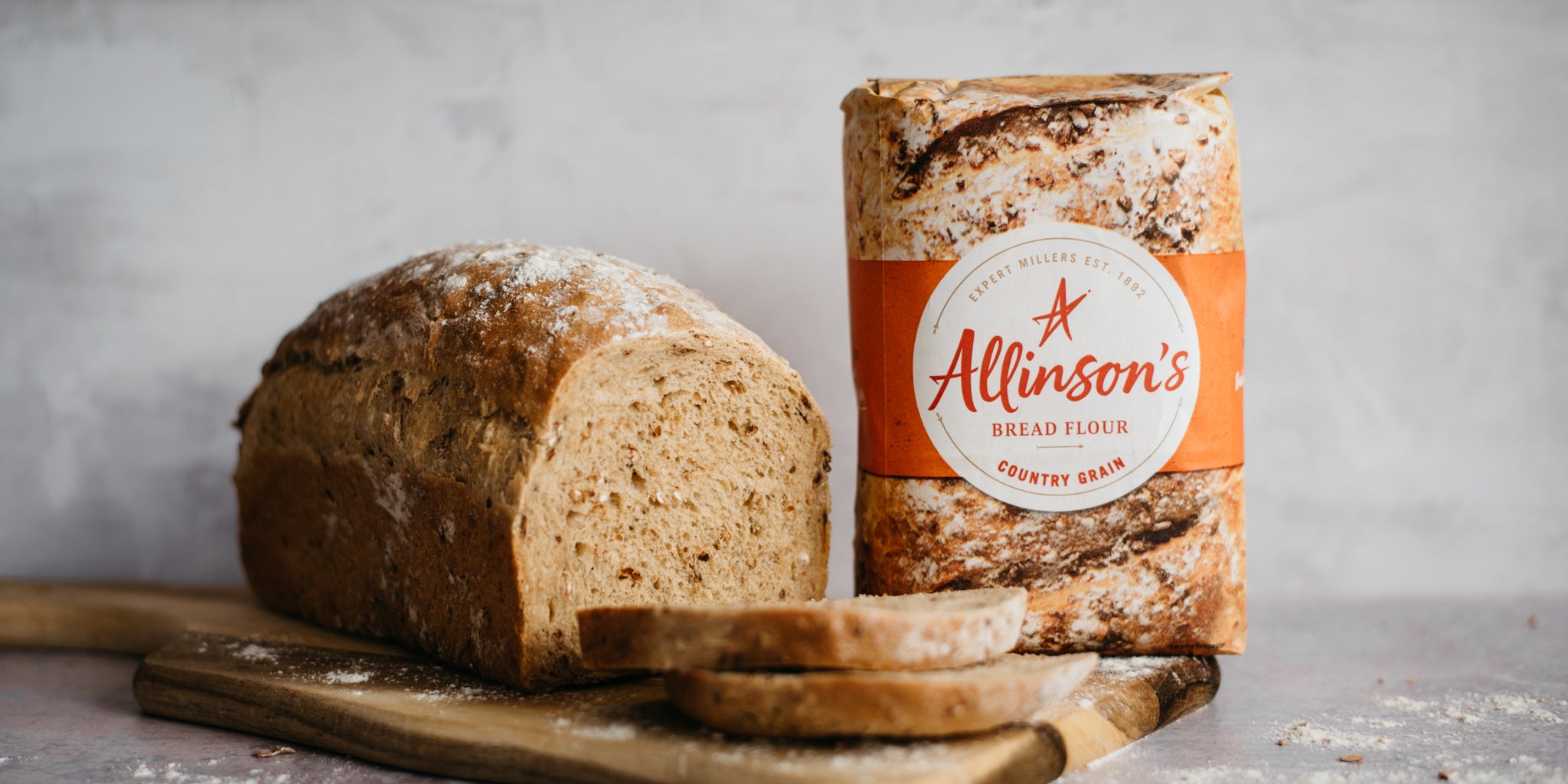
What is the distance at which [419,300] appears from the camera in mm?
2170

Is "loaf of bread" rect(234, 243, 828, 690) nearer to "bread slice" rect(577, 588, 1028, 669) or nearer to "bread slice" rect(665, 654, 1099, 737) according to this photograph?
"bread slice" rect(577, 588, 1028, 669)

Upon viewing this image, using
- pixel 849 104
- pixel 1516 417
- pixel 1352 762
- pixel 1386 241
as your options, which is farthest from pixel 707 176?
pixel 1516 417

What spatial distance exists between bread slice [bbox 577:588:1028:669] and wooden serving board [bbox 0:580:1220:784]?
11 centimetres

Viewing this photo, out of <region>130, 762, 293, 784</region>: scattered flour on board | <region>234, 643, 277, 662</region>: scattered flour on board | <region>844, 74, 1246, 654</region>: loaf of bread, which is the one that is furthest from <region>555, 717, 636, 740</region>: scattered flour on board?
<region>234, 643, 277, 662</region>: scattered flour on board

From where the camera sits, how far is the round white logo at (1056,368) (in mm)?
2072

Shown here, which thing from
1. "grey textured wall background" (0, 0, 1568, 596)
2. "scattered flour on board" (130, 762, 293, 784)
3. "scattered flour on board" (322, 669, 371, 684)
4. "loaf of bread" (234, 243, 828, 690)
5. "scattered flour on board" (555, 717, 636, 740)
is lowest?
"scattered flour on board" (130, 762, 293, 784)

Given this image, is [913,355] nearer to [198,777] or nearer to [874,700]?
[874,700]

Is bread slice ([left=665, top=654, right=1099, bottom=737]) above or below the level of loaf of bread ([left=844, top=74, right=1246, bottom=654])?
→ below

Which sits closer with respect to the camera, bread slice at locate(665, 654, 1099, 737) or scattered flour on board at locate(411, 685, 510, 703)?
bread slice at locate(665, 654, 1099, 737)

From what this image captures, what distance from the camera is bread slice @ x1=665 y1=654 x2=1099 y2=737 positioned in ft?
5.24

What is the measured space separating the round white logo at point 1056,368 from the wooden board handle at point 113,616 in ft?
4.46

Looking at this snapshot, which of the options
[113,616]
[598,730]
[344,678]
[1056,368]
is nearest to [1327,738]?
[1056,368]

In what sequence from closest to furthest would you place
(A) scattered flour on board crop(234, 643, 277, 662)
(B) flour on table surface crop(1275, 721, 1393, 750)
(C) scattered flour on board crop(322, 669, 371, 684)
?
1. (B) flour on table surface crop(1275, 721, 1393, 750)
2. (C) scattered flour on board crop(322, 669, 371, 684)
3. (A) scattered flour on board crop(234, 643, 277, 662)

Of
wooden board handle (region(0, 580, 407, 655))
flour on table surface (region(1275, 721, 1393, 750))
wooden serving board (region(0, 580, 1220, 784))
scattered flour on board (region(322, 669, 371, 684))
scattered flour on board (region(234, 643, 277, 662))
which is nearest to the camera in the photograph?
wooden serving board (region(0, 580, 1220, 784))
